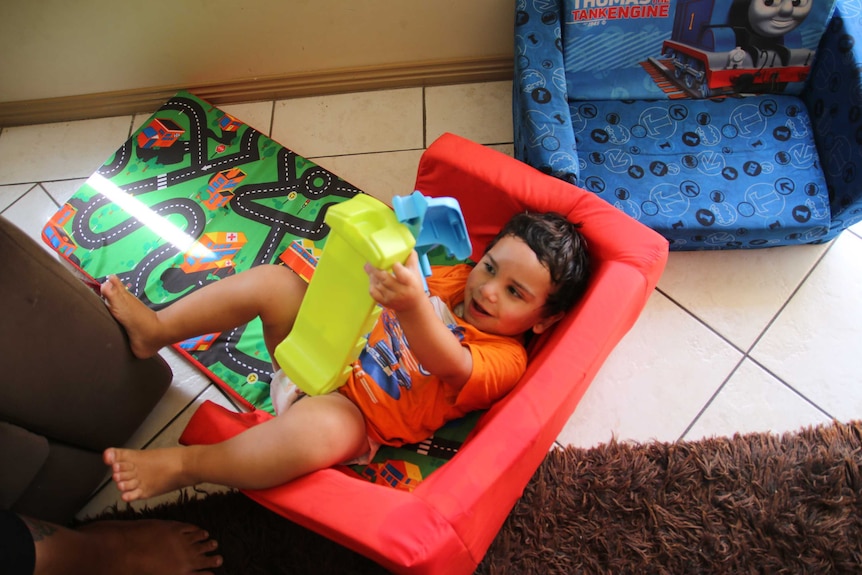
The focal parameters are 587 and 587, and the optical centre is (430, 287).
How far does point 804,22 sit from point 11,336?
1667mm

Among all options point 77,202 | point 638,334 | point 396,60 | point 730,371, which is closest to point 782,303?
point 730,371

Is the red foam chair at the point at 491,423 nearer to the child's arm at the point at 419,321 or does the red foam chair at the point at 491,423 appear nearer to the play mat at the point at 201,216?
the child's arm at the point at 419,321

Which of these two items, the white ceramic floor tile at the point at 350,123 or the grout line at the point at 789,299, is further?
the white ceramic floor tile at the point at 350,123

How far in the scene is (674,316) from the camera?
1.39 meters

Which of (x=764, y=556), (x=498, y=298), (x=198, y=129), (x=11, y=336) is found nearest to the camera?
(x=11, y=336)

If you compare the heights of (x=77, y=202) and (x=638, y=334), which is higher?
(x=77, y=202)

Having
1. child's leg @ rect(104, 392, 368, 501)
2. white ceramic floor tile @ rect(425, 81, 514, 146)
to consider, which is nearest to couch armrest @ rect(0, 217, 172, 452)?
child's leg @ rect(104, 392, 368, 501)

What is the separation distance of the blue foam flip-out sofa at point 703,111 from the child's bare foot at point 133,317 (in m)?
0.82

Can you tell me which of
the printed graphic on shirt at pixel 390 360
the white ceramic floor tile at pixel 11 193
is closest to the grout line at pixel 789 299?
the printed graphic on shirt at pixel 390 360

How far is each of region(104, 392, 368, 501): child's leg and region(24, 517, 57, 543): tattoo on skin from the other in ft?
0.37

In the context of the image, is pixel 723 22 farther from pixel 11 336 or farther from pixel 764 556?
pixel 11 336

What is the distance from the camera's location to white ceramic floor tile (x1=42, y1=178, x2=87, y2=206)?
1.62m

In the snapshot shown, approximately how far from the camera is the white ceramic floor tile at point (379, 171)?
1554mm

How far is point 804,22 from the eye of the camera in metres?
1.32
